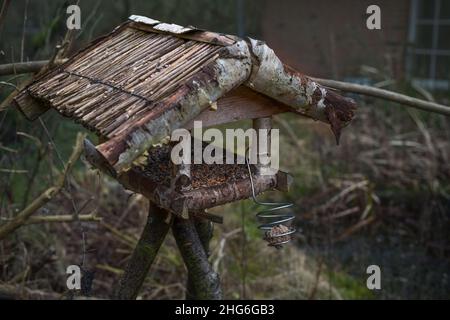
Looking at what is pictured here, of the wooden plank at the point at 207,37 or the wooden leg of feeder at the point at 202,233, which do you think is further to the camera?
the wooden leg of feeder at the point at 202,233

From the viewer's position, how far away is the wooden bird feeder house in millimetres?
1819

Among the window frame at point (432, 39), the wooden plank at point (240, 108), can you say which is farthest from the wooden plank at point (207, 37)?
the window frame at point (432, 39)

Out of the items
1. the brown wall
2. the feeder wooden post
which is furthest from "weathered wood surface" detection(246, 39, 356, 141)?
the brown wall

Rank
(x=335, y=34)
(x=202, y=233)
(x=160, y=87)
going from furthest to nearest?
(x=335, y=34) → (x=202, y=233) → (x=160, y=87)

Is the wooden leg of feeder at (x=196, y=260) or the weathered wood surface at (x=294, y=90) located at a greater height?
the weathered wood surface at (x=294, y=90)

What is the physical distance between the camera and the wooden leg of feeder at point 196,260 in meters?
2.38

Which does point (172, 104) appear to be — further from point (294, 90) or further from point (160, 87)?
point (294, 90)

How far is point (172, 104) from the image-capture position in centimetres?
179

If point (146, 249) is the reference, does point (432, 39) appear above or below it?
below

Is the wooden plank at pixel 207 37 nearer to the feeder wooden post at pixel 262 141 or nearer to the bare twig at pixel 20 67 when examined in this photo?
the feeder wooden post at pixel 262 141

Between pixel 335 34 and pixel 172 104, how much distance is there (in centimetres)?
737

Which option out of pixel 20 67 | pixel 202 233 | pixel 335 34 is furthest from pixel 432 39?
pixel 20 67

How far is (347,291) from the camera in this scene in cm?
443

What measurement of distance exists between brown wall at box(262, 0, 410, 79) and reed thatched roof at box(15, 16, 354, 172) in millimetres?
5704
